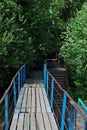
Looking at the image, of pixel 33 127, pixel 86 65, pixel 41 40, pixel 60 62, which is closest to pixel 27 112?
pixel 33 127

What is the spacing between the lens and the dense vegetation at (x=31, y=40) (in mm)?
16248

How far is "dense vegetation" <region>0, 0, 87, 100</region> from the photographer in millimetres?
16248

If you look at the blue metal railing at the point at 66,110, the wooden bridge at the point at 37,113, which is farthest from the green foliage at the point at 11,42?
the blue metal railing at the point at 66,110

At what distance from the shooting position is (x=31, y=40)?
65.6 ft

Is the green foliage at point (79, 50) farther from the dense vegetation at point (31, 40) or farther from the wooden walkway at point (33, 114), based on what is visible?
the wooden walkway at point (33, 114)

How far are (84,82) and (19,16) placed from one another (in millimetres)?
7018

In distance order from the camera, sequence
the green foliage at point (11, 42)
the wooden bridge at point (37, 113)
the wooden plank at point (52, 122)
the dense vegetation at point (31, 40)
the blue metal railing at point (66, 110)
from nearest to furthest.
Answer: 1. the blue metal railing at point (66, 110)
2. the wooden bridge at point (37, 113)
3. the wooden plank at point (52, 122)
4. the green foliage at point (11, 42)
5. the dense vegetation at point (31, 40)

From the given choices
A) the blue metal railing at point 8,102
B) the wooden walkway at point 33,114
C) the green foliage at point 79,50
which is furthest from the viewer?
the green foliage at point 79,50

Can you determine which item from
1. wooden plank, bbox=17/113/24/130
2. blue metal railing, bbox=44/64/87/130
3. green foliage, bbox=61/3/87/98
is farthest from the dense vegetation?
wooden plank, bbox=17/113/24/130

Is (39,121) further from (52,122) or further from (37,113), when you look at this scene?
(37,113)

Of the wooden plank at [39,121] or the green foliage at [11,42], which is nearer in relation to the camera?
the wooden plank at [39,121]

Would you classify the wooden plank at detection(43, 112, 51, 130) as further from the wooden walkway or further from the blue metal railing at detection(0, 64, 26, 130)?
the blue metal railing at detection(0, 64, 26, 130)

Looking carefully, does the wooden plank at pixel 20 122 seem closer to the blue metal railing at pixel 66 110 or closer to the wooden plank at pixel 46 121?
the wooden plank at pixel 46 121

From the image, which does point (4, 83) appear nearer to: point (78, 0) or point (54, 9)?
point (54, 9)
